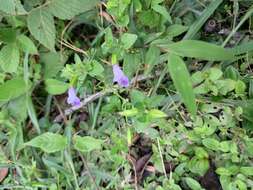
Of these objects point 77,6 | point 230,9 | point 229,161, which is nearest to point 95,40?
point 77,6

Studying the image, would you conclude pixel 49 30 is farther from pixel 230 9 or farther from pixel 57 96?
pixel 230 9

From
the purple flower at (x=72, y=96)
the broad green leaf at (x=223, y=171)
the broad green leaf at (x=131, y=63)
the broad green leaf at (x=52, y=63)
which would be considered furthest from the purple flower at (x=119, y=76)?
the broad green leaf at (x=223, y=171)

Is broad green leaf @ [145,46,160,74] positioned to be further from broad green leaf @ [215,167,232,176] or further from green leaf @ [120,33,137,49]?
broad green leaf @ [215,167,232,176]

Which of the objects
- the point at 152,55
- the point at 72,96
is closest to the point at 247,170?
the point at 152,55

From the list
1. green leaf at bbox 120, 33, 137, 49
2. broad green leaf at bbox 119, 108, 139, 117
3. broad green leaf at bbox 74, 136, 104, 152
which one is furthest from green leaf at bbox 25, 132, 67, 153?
green leaf at bbox 120, 33, 137, 49

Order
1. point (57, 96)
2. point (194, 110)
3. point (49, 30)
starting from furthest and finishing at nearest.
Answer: point (57, 96) → point (49, 30) → point (194, 110)

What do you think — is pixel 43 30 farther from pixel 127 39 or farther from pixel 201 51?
pixel 201 51
